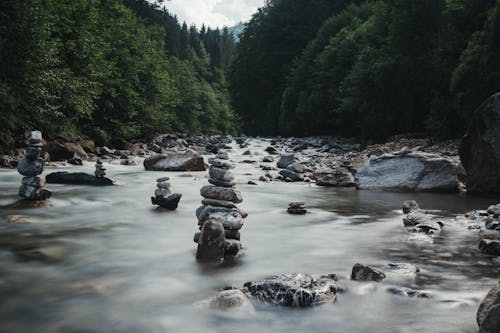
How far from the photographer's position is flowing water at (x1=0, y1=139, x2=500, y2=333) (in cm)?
358

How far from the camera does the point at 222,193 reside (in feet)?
20.7

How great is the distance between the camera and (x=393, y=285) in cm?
436

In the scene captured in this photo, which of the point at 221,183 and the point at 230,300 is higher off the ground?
the point at 221,183

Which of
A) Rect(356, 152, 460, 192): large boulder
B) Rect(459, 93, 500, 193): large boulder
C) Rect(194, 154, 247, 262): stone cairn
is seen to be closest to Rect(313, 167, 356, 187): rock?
Rect(356, 152, 460, 192): large boulder

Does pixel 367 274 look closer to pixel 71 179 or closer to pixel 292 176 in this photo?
pixel 71 179

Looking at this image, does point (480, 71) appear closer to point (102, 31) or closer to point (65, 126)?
point (65, 126)

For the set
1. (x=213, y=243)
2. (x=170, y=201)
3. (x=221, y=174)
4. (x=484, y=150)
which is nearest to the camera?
(x=213, y=243)

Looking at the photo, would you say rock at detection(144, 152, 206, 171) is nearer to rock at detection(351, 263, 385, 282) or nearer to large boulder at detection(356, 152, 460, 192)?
large boulder at detection(356, 152, 460, 192)

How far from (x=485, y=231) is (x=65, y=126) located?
1869 centimetres

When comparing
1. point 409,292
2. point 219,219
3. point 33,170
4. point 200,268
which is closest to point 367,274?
point 409,292

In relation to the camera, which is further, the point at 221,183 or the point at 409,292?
the point at 221,183

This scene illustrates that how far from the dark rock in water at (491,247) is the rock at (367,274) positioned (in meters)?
1.82

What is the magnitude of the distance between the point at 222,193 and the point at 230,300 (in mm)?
2565

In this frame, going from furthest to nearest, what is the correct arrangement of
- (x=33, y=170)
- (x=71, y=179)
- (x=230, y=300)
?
(x=71, y=179)
(x=33, y=170)
(x=230, y=300)
